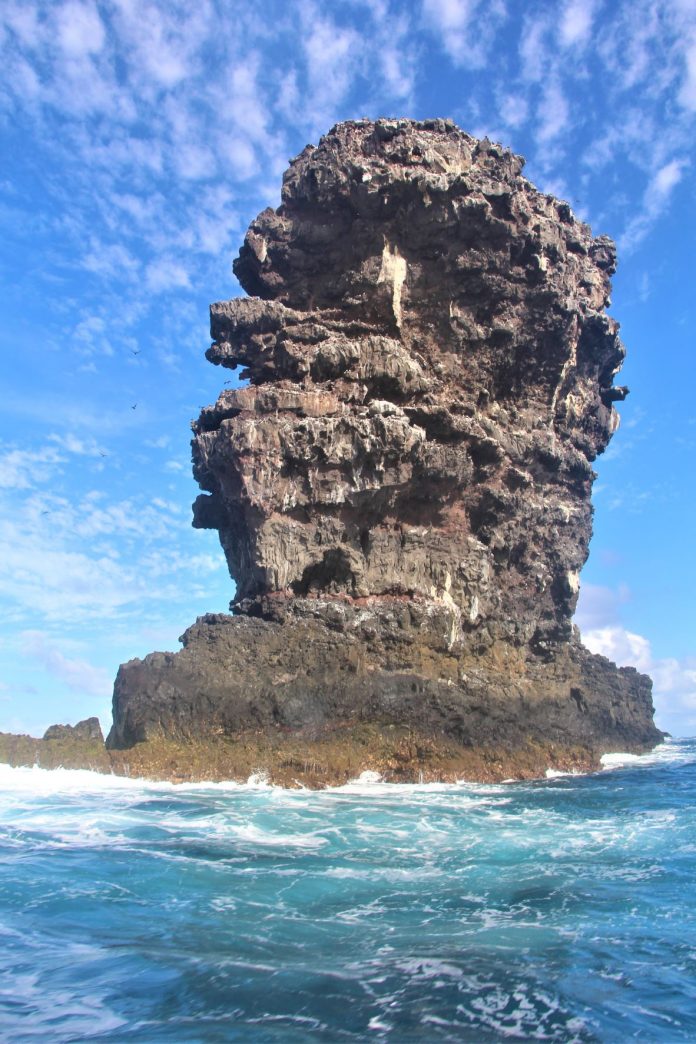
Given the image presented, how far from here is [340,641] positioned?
24.8 m

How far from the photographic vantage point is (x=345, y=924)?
28.1 feet

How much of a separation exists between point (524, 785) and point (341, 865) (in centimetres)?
1241

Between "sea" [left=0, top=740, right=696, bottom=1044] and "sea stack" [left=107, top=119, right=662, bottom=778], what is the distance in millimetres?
7069

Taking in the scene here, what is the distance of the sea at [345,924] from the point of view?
592cm

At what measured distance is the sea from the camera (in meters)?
5.92

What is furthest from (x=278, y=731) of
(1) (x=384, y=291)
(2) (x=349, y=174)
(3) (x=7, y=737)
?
(2) (x=349, y=174)

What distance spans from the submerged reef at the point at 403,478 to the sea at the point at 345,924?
6834mm

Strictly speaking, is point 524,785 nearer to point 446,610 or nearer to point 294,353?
point 446,610

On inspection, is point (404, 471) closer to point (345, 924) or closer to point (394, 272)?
point (394, 272)

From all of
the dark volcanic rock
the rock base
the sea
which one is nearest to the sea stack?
the rock base

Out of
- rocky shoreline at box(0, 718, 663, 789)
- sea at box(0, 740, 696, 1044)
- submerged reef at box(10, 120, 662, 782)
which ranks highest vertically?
submerged reef at box(10, 120, 662, 782)

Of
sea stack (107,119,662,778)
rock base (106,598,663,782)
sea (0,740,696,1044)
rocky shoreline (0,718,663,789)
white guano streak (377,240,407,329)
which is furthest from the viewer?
white guano streak (377,240,407,329)

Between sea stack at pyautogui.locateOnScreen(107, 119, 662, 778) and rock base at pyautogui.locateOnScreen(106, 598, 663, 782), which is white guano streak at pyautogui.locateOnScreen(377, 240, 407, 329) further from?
rock base at pyautogui.locateOnScreen(106, 598, 663, 782)

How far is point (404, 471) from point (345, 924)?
65.4 ft
